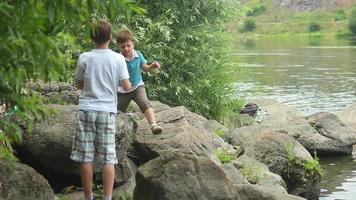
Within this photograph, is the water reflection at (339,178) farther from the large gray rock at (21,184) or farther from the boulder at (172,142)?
the large gray rock at (21,184)

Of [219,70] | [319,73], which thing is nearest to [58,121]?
[219,70]

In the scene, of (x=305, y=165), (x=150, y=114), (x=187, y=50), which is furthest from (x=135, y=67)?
(x=187, y=50)

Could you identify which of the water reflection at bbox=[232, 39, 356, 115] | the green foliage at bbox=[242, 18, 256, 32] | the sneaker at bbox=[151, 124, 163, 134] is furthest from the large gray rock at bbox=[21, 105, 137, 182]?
the green foliage at bbox=[242, 18, 256, 32]

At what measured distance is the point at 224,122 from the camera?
19.0 meters

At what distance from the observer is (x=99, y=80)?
691 cm

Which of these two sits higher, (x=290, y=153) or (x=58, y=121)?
(x=58, y=121)

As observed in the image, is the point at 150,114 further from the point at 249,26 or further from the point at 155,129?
the point at 249,26

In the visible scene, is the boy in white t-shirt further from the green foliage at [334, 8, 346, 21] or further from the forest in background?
the green foliage at [334, 8, 346, 21]

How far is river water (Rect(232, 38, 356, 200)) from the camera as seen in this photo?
15001mm

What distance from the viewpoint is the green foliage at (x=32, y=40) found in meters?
3.77

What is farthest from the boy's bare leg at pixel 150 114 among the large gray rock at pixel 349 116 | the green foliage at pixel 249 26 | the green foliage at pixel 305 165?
the green foliage at pixel 249 26

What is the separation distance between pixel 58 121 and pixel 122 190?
3.92 ft

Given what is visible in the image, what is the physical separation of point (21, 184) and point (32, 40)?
313 cm

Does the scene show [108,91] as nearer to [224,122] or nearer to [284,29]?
[224,122]
